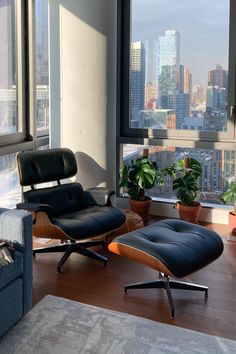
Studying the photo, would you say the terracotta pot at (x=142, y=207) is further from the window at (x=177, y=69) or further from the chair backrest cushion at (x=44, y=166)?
the chair backrest cushion at (x=44, y=166)

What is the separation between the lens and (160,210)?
4738mm

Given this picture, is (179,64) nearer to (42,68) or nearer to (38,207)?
(42,68)

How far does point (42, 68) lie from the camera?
446 centimetres

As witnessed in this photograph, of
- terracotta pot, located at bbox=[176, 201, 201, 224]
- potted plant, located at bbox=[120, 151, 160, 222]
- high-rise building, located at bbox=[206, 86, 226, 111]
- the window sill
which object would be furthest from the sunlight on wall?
high-rise building, located at bbox=[206, 86, 226, 111]

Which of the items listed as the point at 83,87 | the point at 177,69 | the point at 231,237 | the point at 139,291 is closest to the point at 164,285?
the point at 139,291

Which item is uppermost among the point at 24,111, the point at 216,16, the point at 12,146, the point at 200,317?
the point at 216,16

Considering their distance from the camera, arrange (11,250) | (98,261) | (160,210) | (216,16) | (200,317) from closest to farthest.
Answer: (11,250), (200,317), (98,261), (216,16), (160,210)

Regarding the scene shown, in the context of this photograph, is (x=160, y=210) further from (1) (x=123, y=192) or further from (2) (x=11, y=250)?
(2) (x=11, y=250)

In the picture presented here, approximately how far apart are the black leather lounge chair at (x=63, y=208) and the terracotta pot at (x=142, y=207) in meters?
0.76

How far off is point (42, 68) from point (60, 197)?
1499 mm

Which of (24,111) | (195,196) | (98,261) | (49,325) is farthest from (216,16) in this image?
(49,325)

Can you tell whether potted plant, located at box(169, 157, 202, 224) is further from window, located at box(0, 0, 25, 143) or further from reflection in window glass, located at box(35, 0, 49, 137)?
window, located at box(0, 0, 25, 143)

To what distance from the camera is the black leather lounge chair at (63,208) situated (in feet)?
10.6

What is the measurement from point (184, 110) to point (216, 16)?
3.15ft
